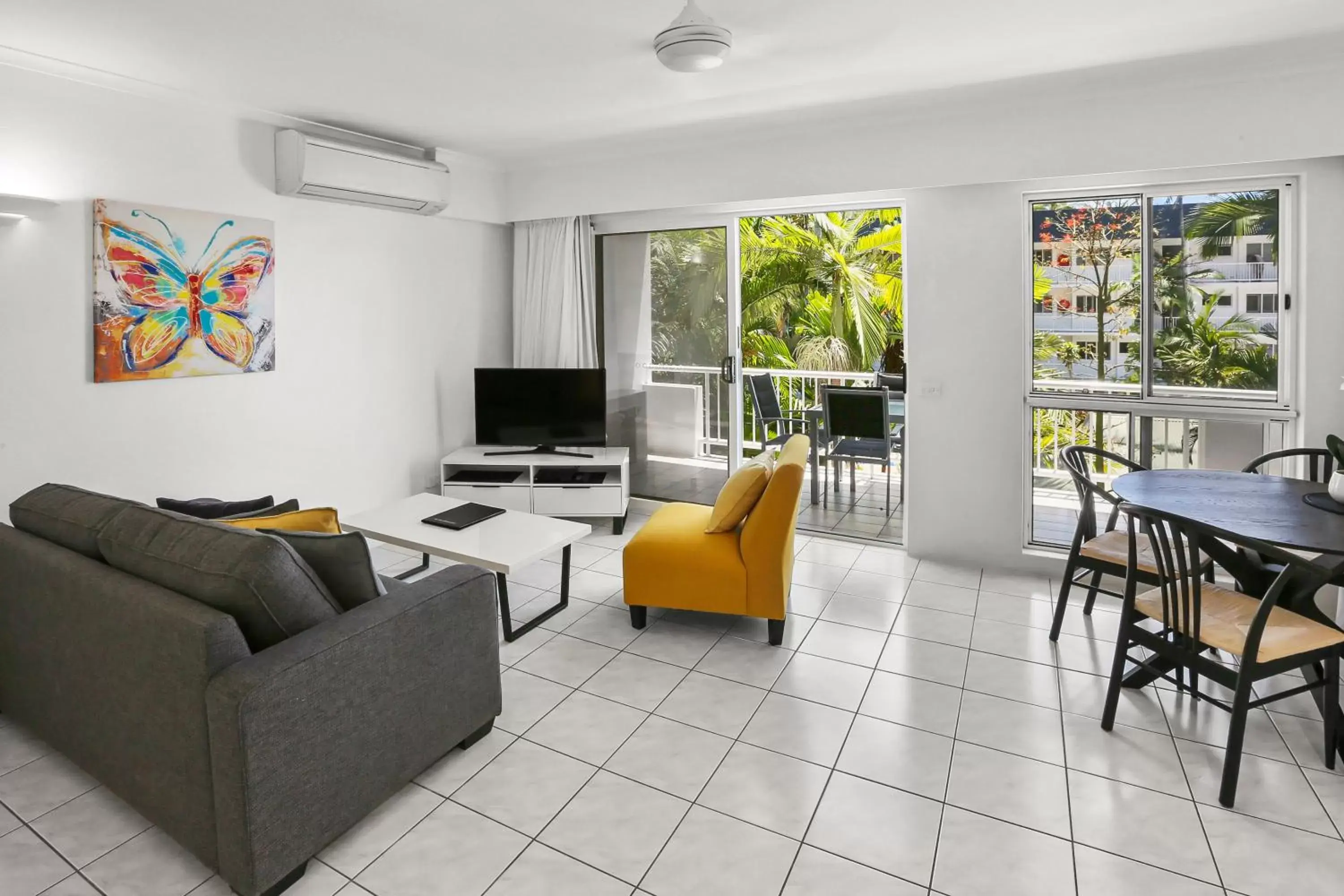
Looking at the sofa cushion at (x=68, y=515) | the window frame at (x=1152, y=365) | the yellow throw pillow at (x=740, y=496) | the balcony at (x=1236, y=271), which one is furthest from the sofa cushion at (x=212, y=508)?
the balcony at (x=1236, y=271)

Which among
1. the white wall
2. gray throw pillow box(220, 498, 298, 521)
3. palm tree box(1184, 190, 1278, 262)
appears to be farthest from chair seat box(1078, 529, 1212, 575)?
the white wall

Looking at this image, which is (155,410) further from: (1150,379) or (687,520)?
(1150,379)

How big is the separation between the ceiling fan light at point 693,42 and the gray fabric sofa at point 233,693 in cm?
198

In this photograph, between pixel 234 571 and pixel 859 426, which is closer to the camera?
pixel 234 571

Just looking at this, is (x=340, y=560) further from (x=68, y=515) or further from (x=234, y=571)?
(x=68, y=515)

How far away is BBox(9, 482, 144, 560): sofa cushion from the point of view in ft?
7.68

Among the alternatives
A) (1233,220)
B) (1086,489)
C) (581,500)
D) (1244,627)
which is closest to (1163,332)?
(1233,220)

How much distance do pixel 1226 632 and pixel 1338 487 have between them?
790mm

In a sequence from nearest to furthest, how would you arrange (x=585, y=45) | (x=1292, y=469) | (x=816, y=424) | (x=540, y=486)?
Result: 1. (x=585, y=45)
2. (x=1292, y=469)
3. (x=540, y=486)
4. (x=816, y=424)

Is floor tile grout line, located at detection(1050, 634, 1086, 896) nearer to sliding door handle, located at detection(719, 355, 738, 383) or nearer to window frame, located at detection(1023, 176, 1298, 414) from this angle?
window frame, located at detection(1023, 176, 1298, 414)

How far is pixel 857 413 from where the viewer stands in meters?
5.39

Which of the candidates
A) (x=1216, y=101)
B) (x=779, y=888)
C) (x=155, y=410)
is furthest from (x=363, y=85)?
(x=1216, y=101)

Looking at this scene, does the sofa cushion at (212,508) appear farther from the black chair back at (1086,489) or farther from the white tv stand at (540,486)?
the black chair back at (1086,489)

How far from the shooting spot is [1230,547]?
3.28 meters
